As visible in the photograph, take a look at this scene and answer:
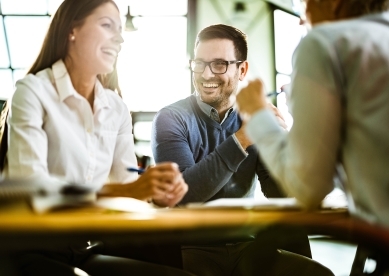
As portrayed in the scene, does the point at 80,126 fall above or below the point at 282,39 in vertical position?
above

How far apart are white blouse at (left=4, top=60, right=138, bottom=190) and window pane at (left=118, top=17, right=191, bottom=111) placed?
3.57 meters

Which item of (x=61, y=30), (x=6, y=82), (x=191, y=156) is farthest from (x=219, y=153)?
(x=6, y=82)

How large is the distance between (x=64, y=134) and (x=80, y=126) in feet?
0.26

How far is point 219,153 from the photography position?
173 centimetres

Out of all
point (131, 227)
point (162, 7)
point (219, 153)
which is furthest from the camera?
point (162, 7)

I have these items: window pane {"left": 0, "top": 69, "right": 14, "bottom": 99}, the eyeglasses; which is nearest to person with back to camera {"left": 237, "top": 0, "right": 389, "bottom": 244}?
the eyeglasses

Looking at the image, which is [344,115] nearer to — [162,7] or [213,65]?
[213,65]

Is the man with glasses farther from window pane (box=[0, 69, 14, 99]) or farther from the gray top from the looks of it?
window pane (box=[0, 69, 14, 99])

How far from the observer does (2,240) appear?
65 centimetres

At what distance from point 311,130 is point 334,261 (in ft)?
10.5

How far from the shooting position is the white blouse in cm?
132

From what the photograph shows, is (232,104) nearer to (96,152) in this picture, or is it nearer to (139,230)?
(96,152)

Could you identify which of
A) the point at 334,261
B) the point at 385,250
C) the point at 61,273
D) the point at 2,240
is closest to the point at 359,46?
the point at 385,250

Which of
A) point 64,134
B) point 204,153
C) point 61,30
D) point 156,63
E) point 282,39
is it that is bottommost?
point 156,63
